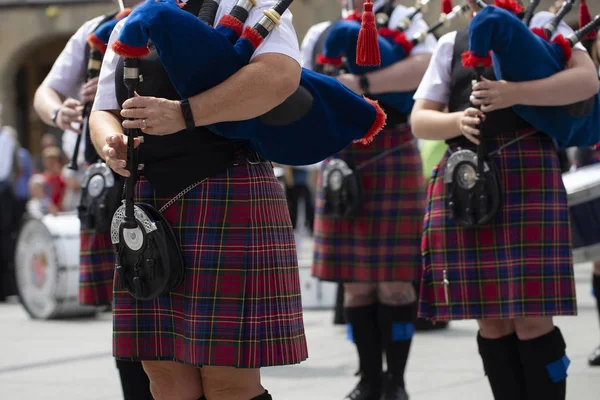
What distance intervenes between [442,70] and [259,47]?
1.13 metres

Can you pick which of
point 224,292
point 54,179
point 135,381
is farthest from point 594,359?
point 54,179

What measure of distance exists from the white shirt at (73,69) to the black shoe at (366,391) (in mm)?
1377

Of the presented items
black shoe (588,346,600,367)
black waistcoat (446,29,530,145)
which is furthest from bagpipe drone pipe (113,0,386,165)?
black shoe (588,346,600,367)

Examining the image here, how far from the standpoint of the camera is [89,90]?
353cm

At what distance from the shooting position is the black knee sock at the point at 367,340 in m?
4.04

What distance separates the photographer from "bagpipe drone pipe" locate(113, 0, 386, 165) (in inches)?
87.6

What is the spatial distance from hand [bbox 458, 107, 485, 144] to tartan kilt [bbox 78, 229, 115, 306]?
1316 millimetres

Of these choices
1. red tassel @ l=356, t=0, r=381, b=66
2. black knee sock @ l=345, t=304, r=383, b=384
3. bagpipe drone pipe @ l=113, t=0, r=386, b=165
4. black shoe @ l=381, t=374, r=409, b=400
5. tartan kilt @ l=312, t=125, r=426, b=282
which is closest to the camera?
bagpipe drone pipe @ l=113, t=0, r=386, b=165

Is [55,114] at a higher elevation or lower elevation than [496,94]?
higher

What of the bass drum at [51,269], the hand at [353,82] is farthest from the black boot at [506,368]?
the bass drum at [51,269]

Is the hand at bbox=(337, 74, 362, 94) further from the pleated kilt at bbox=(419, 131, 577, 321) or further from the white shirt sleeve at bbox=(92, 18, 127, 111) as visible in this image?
the white shirt sleeve at bbox=(92, 18, 127, 111)

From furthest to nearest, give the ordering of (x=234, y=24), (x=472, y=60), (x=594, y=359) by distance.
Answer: (x=594, y=359) → (x=472, y=60) → (x=234, y=24)

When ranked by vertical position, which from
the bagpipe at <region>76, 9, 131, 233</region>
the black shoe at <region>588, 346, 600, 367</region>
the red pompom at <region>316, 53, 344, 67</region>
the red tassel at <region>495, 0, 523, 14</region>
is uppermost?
the red pompom at <region>316, 53, 344, 67</region>

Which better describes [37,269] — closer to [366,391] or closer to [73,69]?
[73,69]
